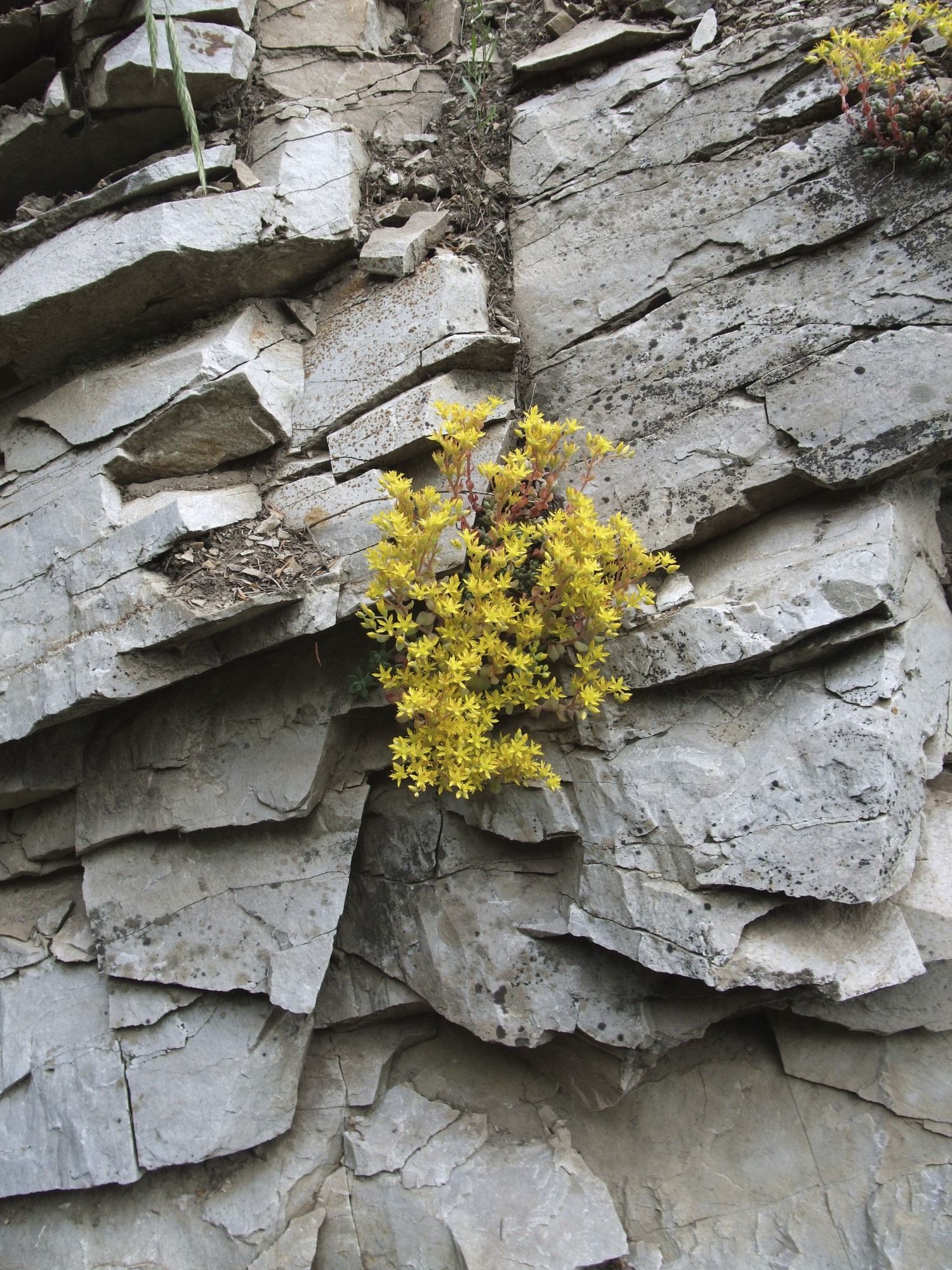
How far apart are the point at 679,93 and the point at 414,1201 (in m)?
5.79

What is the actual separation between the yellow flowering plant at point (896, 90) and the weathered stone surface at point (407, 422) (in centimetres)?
198

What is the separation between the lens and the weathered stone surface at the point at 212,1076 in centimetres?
416

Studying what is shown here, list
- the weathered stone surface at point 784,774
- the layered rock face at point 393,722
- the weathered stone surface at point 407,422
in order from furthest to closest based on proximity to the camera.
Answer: the weathered stone surface at point 407,422 < the layered rock face at point 393,722 < the weathered stone surface at point 784,774

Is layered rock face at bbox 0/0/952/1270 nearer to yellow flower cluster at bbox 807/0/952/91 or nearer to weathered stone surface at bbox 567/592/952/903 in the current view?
weathered stone surface at bbox 567/592/952/903

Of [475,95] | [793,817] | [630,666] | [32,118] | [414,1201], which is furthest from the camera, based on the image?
[475,95]

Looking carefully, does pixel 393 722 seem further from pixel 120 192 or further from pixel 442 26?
pixel 442 26

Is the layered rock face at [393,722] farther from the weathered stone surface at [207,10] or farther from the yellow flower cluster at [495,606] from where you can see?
the yellow flower cluster at [495,606]

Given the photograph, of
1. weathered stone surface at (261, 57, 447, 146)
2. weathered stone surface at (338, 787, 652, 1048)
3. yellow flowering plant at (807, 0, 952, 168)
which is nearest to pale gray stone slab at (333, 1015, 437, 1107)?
weathered stone surface at (338, 787, 652, 1048)

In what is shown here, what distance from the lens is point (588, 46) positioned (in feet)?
15.3

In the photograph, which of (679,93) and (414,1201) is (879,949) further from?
(679,93)

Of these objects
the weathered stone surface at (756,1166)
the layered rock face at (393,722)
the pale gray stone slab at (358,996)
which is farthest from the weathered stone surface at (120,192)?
the weathered stone surface at (756,1166)

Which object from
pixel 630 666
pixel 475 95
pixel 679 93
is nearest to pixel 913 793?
pixel 630 666

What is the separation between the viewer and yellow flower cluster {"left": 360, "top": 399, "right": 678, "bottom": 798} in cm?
337

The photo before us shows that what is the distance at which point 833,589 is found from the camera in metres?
3.40
